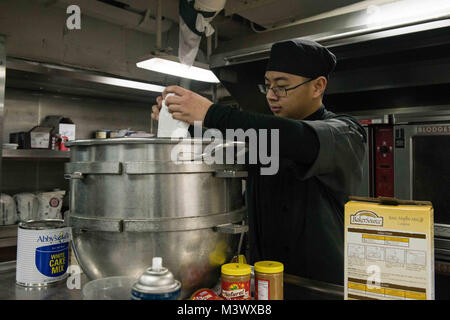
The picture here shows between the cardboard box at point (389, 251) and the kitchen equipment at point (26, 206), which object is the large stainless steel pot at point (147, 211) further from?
the kitchen equipment at point (26, 206)

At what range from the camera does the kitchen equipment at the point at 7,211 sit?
2.47 meters

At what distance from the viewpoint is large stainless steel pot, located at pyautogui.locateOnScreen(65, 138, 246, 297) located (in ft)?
2.43

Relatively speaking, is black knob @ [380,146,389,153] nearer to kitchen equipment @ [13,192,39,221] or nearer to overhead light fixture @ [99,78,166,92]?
overhead light fixture @ [99,78,166,92]

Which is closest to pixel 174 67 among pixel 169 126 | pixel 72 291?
pixel 169 126

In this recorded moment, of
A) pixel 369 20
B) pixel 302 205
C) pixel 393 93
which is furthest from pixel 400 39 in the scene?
pixel 302 205

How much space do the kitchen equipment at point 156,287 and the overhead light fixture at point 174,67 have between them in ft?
6.26

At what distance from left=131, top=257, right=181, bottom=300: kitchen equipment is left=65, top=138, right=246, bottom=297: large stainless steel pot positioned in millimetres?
124

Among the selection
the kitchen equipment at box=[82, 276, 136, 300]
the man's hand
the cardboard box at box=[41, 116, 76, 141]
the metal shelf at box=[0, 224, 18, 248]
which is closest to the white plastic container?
the man's hand

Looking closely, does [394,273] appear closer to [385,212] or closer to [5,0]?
[385,212]

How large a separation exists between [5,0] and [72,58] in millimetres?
599

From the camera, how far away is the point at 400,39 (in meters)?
1.99

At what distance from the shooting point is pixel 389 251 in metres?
0.68

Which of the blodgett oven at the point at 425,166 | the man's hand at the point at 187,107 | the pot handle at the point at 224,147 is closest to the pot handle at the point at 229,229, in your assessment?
the pot handle at the point at 224,147

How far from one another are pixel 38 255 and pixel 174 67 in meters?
1.92
